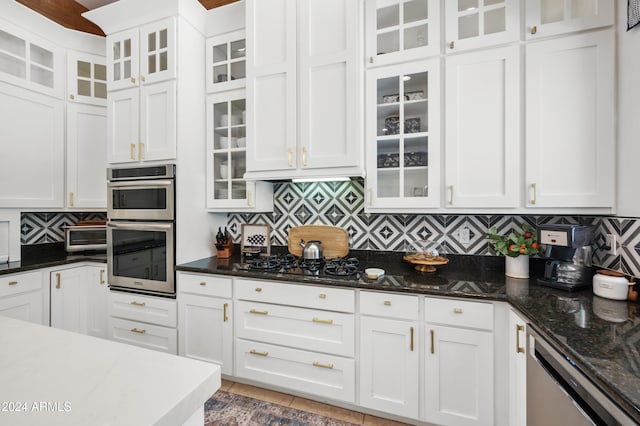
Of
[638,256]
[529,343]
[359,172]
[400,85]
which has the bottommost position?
[529,343]

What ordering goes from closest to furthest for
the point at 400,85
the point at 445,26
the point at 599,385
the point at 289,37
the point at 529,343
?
the point at 599,385, the point at 529,343, the point at 445,26, the point at 400,85, the point at 289,37

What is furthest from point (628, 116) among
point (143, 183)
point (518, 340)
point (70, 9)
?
point (70, 9)

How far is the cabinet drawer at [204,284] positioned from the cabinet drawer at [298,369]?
1.27 feet

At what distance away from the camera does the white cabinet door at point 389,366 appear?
5.60 feet

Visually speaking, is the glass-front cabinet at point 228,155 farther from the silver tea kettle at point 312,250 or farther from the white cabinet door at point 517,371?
the white cabinet door at point 517,371

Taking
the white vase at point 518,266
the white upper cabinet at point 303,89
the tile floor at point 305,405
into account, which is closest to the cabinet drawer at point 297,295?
the tile floor at point 305,405

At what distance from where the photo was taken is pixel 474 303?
5.25 ft

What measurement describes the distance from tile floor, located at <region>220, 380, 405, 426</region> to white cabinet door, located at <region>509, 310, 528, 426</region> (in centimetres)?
68

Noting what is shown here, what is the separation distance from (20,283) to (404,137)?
10.3ft

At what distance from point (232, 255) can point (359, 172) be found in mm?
1505

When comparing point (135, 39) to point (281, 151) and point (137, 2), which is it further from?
point (281, 151)

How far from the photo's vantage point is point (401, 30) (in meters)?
1.98

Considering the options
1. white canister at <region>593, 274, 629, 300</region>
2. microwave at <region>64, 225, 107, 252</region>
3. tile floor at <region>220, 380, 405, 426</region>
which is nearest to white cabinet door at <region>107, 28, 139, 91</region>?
microwave at <region>64, 225, 107, 252</region>

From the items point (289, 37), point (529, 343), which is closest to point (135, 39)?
point (289, 37)
